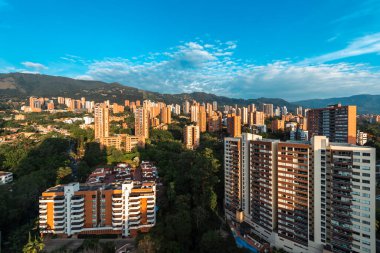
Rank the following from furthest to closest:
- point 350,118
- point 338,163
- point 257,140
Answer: point 350,118 < point 257,140 < point 338,163

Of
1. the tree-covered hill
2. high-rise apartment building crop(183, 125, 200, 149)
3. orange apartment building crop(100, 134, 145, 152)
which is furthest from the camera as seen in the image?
the tree-covered hill

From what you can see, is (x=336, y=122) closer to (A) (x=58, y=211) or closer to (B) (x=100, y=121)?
(A) (x=58, y=211)

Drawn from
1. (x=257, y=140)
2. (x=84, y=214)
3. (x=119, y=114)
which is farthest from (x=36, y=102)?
(x=257, y=140)

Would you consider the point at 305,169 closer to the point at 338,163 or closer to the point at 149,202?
the point at 338,163

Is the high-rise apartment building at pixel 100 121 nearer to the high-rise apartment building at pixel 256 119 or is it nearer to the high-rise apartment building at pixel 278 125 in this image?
the high-rise apartment building at pixel 256 119

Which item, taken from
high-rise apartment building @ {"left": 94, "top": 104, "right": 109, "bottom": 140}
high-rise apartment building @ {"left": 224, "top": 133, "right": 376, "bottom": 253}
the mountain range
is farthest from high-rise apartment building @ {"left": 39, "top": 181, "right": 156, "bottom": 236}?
the mountain range

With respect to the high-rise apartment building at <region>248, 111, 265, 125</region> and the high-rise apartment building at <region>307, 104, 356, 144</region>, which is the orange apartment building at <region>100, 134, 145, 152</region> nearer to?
A: the high-rise apartment building at <region>307, 104, 356, 144</region>
